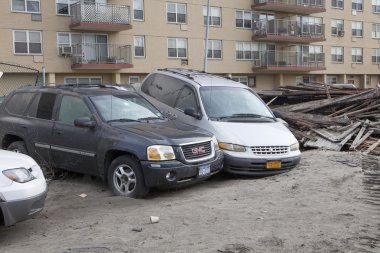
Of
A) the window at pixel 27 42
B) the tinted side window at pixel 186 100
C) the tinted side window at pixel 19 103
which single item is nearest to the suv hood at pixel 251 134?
the tinted side window at pixel 186 100

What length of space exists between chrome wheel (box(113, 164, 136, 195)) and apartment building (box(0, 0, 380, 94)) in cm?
2374

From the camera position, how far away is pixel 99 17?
3167 cm

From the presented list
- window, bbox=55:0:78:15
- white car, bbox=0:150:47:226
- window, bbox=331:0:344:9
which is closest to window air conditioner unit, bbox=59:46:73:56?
window, bbox=55:0:78:15

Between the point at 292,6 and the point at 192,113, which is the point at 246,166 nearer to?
the point at 192,113

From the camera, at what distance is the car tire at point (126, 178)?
24.6 ft

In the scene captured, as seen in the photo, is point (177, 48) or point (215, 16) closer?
point (177, 48)

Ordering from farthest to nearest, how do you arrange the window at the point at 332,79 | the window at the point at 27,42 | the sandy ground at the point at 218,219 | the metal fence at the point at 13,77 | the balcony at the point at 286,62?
the window at the point at 332,79, the balcony at the point at 286,62, the window at the point at 27,42, the metal fence at the point at 13,77, the sandy ground at the point at 218,219

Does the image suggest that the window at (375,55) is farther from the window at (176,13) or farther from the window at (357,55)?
the window at (176,13)

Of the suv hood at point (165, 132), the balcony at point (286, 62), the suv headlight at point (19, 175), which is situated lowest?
the suv headlight at point (19, 175)

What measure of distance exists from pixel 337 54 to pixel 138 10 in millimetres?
22556

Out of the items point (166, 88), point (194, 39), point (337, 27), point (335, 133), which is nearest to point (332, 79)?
point (337, 27)

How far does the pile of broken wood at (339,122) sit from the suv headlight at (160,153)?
5.06m

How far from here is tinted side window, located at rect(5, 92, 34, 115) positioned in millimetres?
9336

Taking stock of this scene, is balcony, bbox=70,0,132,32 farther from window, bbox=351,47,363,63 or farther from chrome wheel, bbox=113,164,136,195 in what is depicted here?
window, bbox=351,47,363,63
